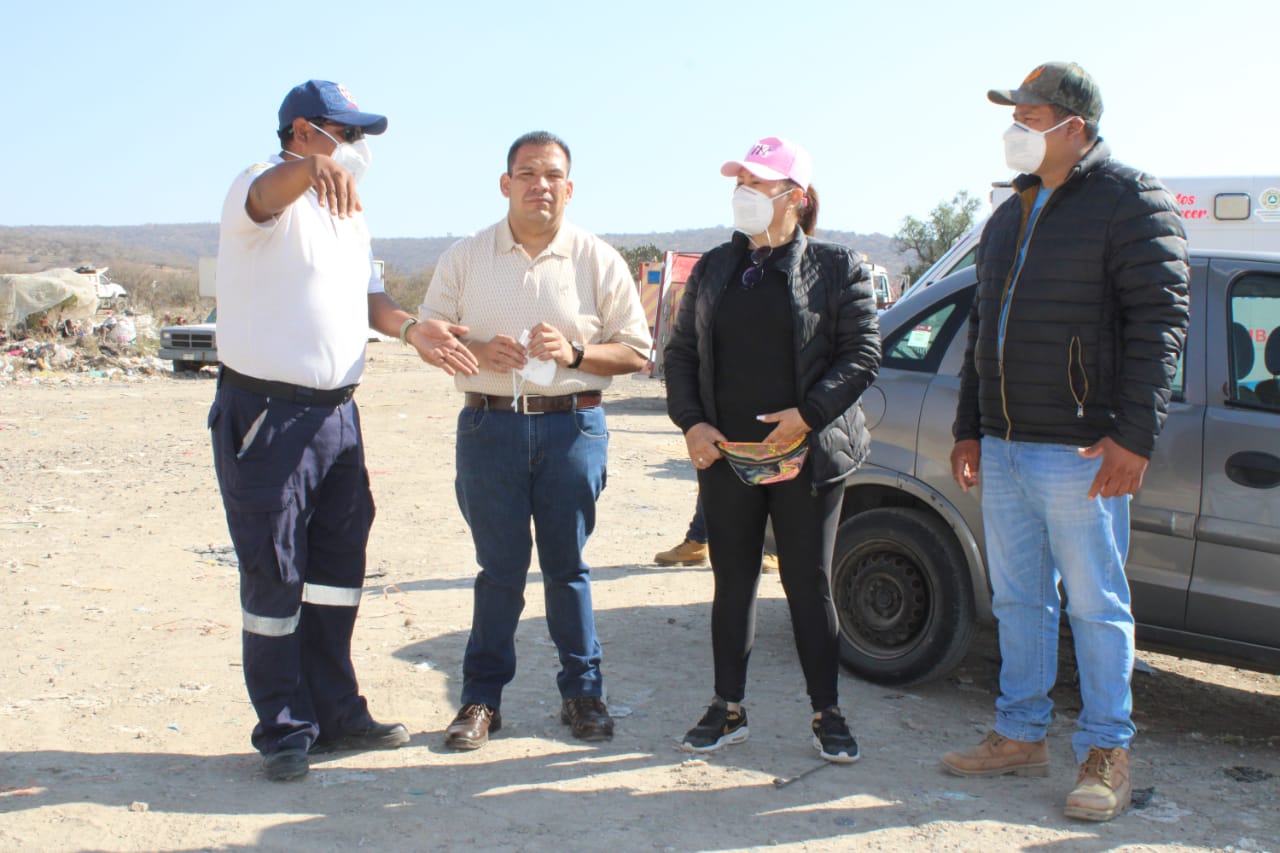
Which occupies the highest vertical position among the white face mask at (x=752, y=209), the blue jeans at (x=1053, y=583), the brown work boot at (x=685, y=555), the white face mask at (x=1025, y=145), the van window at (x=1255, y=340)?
the white face mask at (x=1025, y=145)

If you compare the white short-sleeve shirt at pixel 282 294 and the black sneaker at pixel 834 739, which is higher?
the white short-sleeve shirt at pixel 282 294

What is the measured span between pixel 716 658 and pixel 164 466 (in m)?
8.18

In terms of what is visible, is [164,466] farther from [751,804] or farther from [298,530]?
[751,804]

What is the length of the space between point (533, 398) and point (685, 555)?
329 centimetres

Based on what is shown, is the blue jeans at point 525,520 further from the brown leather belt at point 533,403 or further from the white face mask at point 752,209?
the white face mask at point 752,209

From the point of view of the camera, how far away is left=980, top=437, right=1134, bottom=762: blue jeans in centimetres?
370

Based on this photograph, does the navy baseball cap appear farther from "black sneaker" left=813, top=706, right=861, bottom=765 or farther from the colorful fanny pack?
"black sneaker" left=813, top=706, right=861, bottom=765

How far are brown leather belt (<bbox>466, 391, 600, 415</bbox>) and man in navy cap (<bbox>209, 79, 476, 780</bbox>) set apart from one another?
241mm

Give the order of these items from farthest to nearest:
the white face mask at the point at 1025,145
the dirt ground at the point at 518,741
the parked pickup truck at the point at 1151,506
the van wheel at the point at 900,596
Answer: the van wheel at the point at 900,596
the parked pickup truck at the point at 1151,506
the white face mask at the point at 1025,145
the dirt ground at the point at 518,741

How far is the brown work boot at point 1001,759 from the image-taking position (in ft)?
13.3

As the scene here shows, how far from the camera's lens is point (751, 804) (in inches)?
150

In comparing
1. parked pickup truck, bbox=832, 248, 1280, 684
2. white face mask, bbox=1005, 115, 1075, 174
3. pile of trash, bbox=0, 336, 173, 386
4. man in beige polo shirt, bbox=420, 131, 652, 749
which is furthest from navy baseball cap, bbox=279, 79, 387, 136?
pile of trash, bbox=0, 336, 173, 386

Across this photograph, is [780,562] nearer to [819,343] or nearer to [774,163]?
[819,343]

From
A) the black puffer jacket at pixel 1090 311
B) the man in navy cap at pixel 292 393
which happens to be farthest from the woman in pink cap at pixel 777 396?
the man in navy cap at pixel 292 393
